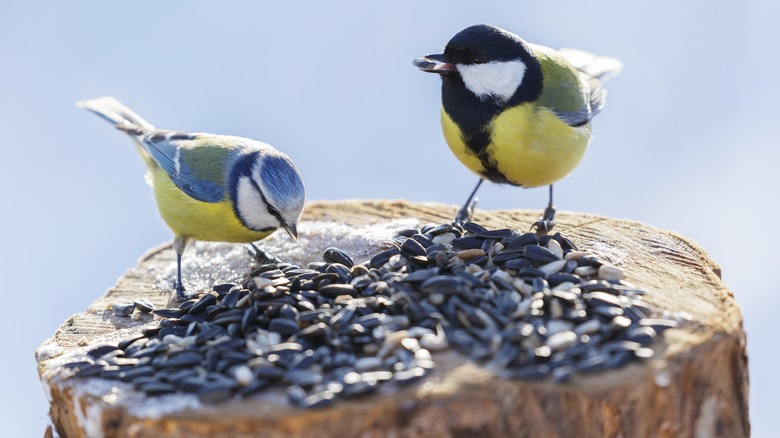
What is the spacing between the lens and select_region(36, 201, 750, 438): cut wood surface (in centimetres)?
182

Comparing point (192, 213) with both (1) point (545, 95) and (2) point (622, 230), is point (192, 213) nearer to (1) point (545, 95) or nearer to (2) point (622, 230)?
(1) point (545, 95)

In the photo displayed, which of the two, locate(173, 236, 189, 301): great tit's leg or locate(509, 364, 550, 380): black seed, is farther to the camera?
locate(173, 236, 189, 301): great tit's leg

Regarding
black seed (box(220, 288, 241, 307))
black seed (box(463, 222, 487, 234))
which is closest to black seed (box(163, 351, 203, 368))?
black seed (box(220, 288, 241, 307))

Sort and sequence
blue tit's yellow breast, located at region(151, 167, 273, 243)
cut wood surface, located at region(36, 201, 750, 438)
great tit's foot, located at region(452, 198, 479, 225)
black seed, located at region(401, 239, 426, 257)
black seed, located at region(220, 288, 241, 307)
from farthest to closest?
great tit's foot, located at region(452, 198, 479, 225)
blue tit's yellow breast, located at region(151, 167, 273, 243)
black seed, located at region(401, 239, 426, 257)
black seed, located at region(220, 288, 241, 307)
cut wood surface, located at region(36, 201, 750, 438)

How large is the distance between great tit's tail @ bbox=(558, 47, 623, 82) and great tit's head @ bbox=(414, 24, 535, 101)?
0.91 meters

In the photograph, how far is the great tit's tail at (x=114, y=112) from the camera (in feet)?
12.3

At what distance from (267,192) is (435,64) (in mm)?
804

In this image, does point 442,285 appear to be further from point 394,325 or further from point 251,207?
point 251,207

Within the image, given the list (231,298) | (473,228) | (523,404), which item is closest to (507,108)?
(473,228)

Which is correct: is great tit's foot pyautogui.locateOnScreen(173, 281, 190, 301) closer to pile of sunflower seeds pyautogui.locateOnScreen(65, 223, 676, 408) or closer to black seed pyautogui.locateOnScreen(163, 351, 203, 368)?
pile of sunflower seeds pyautogui.locateOnScreen(65, 223, 676, 408)

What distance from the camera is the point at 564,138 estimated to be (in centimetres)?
307

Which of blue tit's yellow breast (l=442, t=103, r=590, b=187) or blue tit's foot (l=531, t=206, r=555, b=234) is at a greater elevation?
blue tit's yellow breast (l=442, t=103, r=590, b=187)

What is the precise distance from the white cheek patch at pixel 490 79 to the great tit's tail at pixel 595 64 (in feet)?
3.03

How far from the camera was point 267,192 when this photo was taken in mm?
2930
